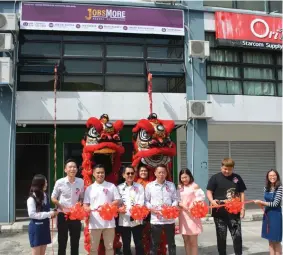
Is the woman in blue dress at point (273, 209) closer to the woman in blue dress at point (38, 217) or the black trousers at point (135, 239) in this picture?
the black trousers at point (135, 239)

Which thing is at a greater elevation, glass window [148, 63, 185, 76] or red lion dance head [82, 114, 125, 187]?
glass window [148, 63, 185, 76]

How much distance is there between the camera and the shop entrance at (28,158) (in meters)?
11.5

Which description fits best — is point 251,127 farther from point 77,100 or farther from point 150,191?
point 150,191

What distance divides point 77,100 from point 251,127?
21.0 ft

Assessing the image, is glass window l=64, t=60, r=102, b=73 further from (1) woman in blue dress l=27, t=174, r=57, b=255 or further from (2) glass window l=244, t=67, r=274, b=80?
(1) woman in blue dress l=27, t=174, r=57, b=255

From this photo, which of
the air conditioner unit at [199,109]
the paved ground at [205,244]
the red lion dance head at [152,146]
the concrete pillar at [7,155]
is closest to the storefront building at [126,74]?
the concrete pillar at [7,155]

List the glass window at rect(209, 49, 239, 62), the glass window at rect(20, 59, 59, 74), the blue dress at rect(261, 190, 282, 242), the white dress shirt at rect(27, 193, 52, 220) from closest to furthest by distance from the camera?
the white dress shirt at rect(27, 193, 52, 220) → the blue dress at rect(261, 190, 282, 242) → the glass window at rect(20, 59, 59, 74) → the glass window at rect(209, 49, 239, 62)

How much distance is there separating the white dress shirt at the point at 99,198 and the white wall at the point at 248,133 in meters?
7.66

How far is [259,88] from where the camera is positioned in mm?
11102

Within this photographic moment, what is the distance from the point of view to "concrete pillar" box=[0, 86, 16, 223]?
9.18 m

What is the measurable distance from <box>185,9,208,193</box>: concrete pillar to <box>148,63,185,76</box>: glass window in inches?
8.9

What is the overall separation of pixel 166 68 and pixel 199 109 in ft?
5.02

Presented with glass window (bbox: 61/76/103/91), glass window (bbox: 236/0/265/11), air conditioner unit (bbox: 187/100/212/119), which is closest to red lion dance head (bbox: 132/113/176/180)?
air conditioner unit (bbox: 187/100/212/119)

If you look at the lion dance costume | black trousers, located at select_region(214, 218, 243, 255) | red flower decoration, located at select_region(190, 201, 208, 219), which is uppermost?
the lion dance costume
